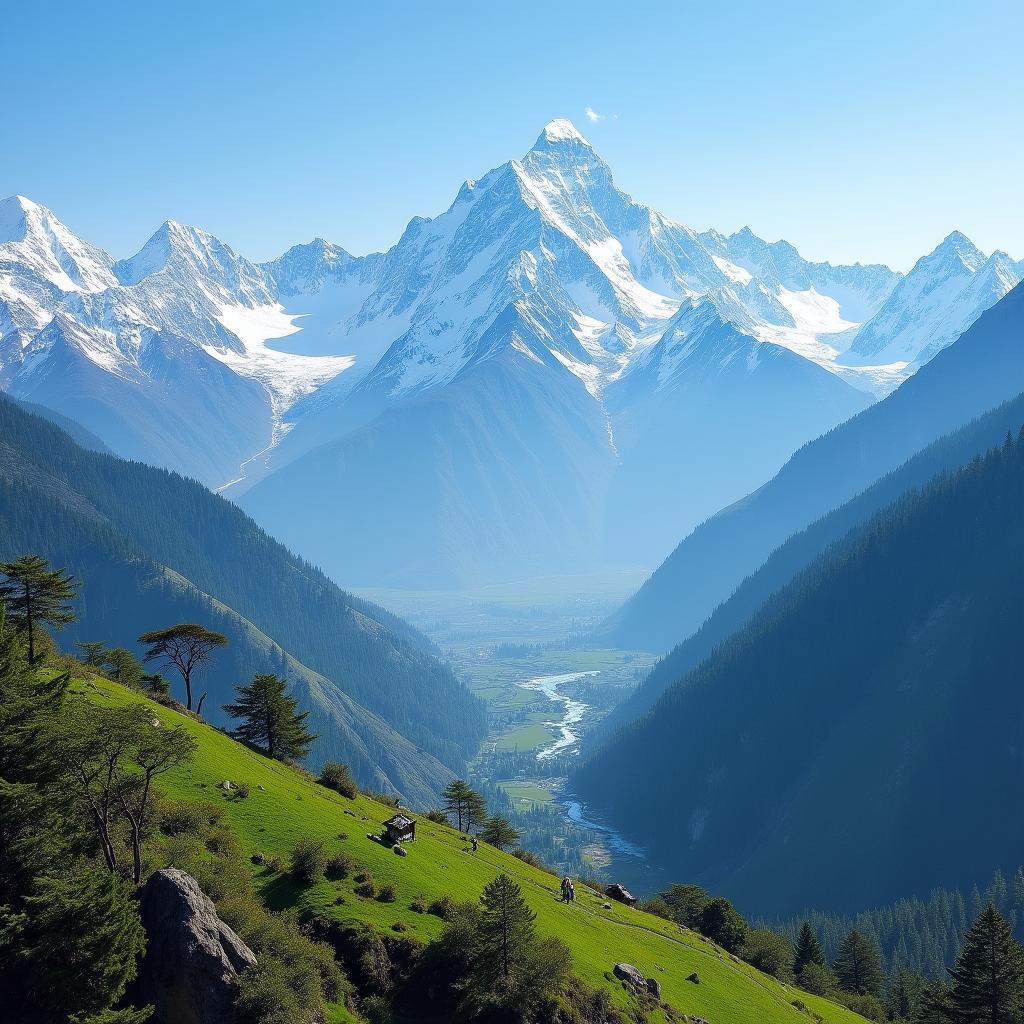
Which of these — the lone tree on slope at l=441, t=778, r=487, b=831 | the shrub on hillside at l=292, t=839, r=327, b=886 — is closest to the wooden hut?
the shrub on hillside at l=292, t=839, r=327, b=886

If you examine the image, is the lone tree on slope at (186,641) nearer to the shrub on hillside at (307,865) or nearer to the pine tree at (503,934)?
the shrub on hillside at (307,865)

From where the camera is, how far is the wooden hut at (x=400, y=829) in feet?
237

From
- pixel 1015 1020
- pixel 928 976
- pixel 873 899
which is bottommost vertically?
pixel 1015 1020

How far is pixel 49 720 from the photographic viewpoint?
49.6 meters

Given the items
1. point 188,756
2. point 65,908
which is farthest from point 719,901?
point 65,908

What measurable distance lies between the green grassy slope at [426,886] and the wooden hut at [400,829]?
107 centimetres

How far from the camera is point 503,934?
5753 centimetres

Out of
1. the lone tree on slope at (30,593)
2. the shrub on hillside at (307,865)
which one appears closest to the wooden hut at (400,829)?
the shrub on hillside at (307,865)

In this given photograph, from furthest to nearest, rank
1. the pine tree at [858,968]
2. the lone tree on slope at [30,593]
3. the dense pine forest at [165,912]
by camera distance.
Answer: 1. the pine tree at [858,968]
2. the lone tree on slope at [30,593]
3. the dense pine forest at [165,912]

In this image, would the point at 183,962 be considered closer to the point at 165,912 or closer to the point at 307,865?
the point at 165,912

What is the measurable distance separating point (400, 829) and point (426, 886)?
26.4ft

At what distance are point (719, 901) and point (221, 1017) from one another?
75.8m

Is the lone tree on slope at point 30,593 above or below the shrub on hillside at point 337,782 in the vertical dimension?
above

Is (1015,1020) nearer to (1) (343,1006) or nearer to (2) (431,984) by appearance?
(2) (431,984)
